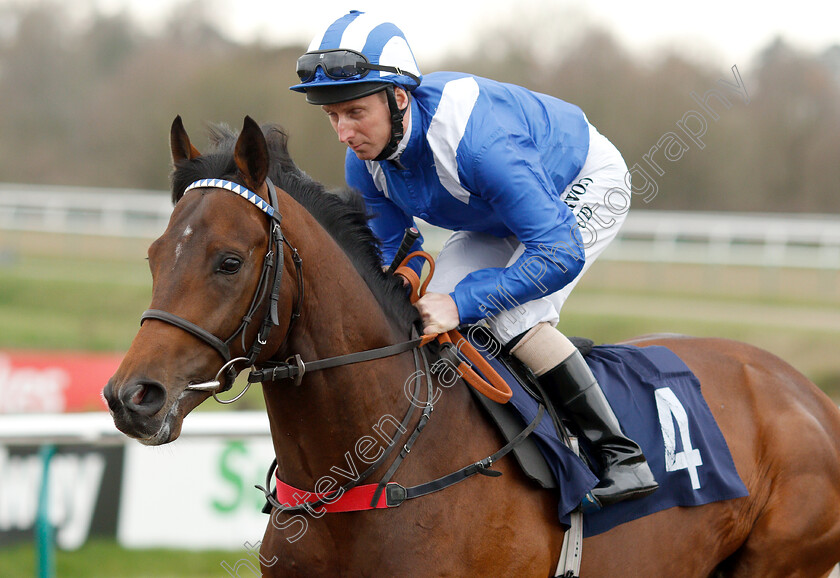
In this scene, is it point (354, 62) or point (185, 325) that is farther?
point (354, 62)

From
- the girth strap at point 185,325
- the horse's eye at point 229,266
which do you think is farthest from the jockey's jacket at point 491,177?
the girth strap at point 185,325

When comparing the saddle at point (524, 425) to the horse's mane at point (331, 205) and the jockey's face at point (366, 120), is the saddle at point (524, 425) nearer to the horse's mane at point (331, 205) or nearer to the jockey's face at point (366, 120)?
the horse's mane at point (331, 205)

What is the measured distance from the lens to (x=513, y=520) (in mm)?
2633

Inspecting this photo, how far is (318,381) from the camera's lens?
2.47 meters

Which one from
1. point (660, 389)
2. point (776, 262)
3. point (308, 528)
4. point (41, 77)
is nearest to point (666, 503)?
point (660, 389)

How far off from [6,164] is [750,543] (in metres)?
26.1

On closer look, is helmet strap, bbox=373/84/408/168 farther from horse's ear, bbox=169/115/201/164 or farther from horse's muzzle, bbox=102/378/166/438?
horse's muzzle, bbox=102/378/166/438

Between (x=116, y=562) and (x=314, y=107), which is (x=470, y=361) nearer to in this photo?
(x=116, y=562)

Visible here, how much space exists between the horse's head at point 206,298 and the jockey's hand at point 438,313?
55cm

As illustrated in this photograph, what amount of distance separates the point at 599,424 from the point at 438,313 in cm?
66

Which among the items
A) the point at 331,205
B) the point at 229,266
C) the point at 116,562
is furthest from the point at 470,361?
the point at 116,562

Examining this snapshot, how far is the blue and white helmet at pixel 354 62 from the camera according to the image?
8.64ft

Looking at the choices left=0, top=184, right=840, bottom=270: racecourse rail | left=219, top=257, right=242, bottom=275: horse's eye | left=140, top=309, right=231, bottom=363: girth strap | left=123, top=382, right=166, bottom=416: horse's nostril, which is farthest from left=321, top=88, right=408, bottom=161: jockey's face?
left=0, top=184, right=840, bottom=270: racecourse rail

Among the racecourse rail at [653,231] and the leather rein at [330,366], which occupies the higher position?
the leather rein at [330,366]
